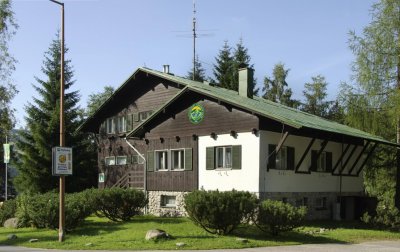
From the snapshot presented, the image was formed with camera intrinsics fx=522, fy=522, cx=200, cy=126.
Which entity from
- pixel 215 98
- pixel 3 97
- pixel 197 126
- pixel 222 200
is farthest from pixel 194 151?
pixel 3 97

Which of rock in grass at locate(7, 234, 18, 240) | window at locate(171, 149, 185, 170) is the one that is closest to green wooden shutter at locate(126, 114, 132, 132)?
window at locate(171, 149, 185, 170)

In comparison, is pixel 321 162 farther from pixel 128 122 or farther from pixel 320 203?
pixel 128 122

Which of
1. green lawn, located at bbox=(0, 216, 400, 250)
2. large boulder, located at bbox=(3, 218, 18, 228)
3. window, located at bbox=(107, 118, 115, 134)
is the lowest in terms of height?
large boulder, located at bbox=(3, 218, 18, 228)

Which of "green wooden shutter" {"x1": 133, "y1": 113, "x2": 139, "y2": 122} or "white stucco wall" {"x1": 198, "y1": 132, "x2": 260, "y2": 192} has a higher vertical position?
"green wooden shutter" {"x1": 133, "y1": 113, "x2": 139, "y2": 122}

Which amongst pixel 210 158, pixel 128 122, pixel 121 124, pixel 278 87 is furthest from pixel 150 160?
pixel 278 87

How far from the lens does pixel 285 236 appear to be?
19.2 m

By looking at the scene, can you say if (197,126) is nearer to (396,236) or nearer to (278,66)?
(396,236)

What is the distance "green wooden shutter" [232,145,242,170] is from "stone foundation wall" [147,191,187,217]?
3.65 meters

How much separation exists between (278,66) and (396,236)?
1486 inches

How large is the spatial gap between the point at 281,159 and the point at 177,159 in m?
5.72

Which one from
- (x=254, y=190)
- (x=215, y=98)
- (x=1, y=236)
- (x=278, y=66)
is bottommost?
(x=1, y=236)

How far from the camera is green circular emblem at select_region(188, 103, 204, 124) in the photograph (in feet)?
86.0

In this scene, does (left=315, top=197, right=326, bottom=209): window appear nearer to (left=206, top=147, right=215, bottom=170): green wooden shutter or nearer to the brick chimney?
(left=206, top=147, right=215, bottom=170): green wooden shutter

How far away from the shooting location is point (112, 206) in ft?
77.6
